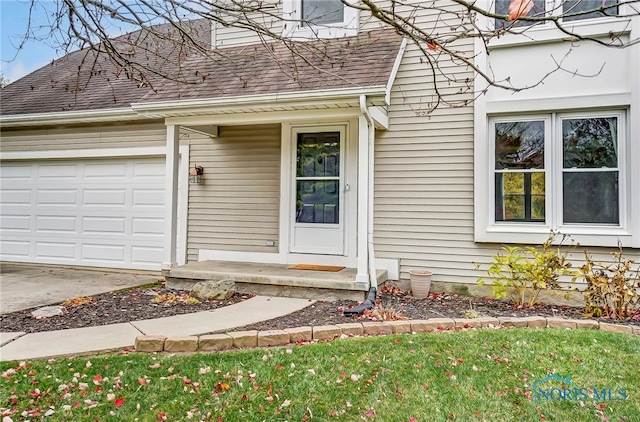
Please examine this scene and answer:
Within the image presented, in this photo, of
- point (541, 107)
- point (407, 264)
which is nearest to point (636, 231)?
point (541, 107)

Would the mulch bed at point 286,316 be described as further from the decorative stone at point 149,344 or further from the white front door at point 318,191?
the white front door at point 318,191

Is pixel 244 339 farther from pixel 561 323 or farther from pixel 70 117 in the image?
pixel 70 117

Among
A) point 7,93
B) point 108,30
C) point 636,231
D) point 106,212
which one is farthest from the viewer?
point 7,93

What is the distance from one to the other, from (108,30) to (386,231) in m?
4.40

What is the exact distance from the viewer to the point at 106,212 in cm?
775

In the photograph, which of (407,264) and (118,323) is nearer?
(118,323)

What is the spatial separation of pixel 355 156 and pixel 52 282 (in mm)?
5208

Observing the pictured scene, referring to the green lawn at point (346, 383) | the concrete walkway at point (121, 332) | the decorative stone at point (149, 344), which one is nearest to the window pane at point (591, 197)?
the green lawn at point (346, 383)

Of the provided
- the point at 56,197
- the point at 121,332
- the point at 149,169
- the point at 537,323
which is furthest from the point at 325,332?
the point at 56,197

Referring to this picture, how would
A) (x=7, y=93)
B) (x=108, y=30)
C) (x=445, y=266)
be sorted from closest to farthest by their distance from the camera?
(x=108, y=30), (x=445, y=266), (x=7, y=93)

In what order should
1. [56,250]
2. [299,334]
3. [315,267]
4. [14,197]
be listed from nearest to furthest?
1. [299,334]
2. [315,267]
3. [56,250]
4. [14,197]

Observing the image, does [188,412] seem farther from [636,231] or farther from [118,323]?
[636,231]

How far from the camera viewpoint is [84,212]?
311 inches

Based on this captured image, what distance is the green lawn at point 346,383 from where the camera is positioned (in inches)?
101
